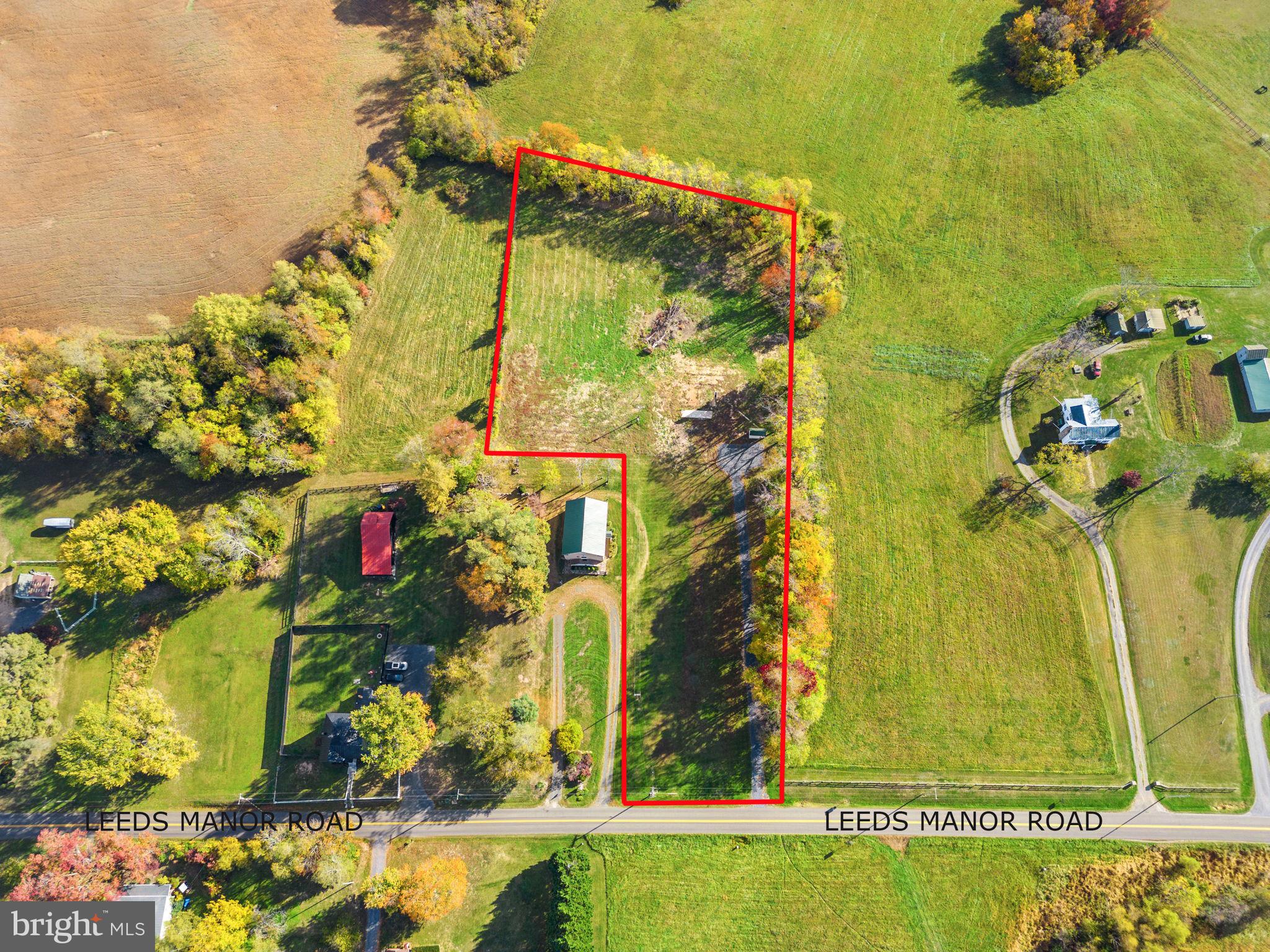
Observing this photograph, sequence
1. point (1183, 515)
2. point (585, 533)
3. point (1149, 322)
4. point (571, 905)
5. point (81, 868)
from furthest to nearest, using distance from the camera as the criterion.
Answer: point (1149, 322)
point (1183, 515)
point (585, 533)
point (571, 905)
point (81, 868)

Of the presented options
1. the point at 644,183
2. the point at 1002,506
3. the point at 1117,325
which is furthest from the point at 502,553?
the point at 1117,325

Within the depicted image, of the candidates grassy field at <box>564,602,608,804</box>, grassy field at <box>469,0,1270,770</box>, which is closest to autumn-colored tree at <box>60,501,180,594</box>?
grassy field at <box>564,602,608,804</box>

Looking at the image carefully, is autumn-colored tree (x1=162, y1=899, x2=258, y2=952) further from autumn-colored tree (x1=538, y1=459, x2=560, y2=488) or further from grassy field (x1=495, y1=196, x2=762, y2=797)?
autumn-colored tree (x1=538, y1=459, x2=560, y2=488)

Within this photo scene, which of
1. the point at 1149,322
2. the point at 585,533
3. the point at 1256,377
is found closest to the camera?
the point at 585,533

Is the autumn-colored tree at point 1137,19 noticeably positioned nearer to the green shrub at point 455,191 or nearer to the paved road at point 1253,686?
the paved road at point 1253,686

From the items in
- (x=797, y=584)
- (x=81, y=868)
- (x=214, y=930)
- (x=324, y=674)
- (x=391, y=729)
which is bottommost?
(x=214, y=930)

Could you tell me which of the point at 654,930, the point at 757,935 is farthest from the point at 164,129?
the point at 757,935

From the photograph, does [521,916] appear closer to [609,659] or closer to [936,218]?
[609,659]

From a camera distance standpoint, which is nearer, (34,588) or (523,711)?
(523,711)
